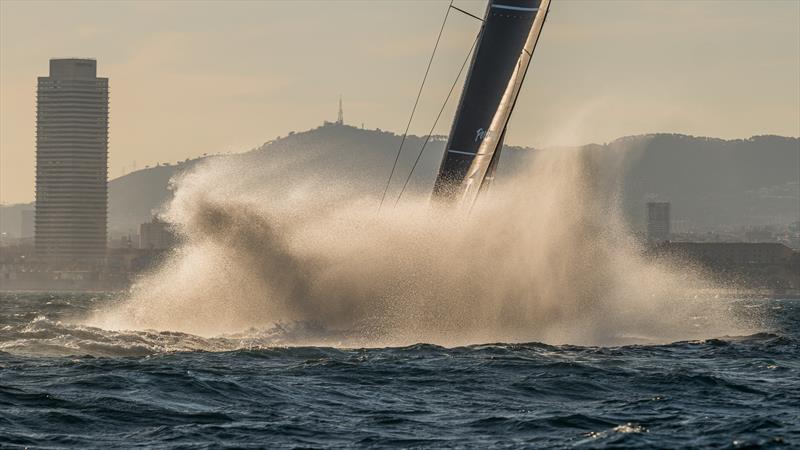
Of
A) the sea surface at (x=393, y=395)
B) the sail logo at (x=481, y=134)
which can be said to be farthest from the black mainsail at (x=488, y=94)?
the sea surface at (x=393, y=395)

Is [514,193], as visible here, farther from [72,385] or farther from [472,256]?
[72,385]

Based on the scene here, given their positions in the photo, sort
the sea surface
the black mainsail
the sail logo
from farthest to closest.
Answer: the sail logo
the black mainsail
the sea surface

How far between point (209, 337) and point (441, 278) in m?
6.11

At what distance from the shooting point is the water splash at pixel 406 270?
36750mm

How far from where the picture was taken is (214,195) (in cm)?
4181

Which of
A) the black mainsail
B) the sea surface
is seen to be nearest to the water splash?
the black mainsail

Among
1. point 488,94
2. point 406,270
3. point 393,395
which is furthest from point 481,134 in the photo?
point 393,395

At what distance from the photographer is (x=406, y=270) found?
37312mm

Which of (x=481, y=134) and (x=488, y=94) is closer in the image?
(x=488, y=94)

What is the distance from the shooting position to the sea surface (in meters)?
19.7

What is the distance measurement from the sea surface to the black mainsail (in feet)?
24.5

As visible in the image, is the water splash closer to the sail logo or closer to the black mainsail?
the black mainsail

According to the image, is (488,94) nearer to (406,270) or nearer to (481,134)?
(481,134)

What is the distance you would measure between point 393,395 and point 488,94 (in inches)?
641
